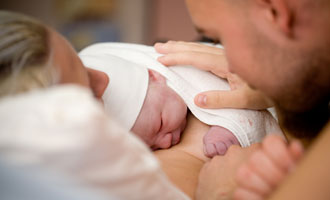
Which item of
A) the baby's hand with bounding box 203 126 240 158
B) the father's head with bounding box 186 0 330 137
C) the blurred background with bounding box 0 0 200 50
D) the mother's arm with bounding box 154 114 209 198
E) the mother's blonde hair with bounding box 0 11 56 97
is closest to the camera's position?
the mother's blonde hair with bounding box 0 11 56 97

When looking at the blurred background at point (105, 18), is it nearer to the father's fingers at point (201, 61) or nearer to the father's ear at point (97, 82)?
the father's fingers at point (201, 61)

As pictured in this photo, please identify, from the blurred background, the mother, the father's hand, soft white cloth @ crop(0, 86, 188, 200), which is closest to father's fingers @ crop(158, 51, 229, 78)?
the father's hand

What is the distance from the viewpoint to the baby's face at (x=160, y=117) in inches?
35.8

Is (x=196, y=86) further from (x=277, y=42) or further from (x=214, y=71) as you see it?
(x=277, y=42)

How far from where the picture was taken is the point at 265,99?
95cm

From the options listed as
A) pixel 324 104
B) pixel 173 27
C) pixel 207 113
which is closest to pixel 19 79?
pixel 207 113

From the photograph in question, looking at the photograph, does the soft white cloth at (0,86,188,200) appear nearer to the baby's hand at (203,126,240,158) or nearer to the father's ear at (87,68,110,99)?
the father's ear at (87,68,110,99)

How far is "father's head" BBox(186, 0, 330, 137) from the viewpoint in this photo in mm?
681

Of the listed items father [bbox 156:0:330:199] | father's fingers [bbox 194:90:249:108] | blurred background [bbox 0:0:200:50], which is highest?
father [bbox 156:0:330:199]

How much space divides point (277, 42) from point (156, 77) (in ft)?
1.22

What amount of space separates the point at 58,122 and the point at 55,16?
2.87m

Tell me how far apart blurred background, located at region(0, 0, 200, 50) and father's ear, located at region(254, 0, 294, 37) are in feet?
7.23

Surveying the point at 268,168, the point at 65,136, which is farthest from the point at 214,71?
the point at 65,136

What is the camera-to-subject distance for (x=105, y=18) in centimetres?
314
